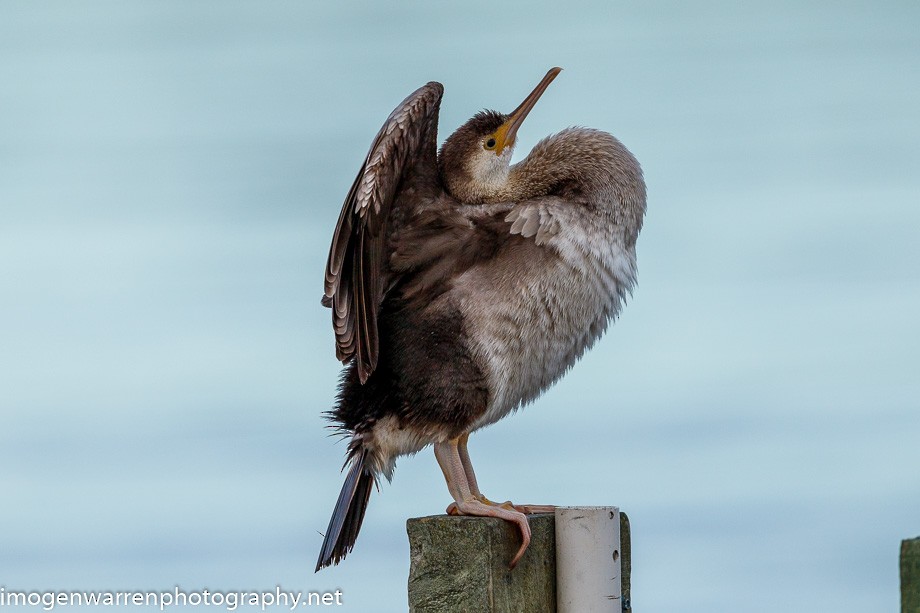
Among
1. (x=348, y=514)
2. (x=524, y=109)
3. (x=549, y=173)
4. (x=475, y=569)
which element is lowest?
(x=475, y=569)

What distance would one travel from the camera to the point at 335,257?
5.72 metres

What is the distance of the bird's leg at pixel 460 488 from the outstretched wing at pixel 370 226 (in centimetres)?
48

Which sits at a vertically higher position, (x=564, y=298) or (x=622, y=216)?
(x=622, y=216)

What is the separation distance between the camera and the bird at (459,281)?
5680mm

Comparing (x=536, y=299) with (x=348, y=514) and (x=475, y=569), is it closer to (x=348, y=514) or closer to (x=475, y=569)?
(x=475, y=569)

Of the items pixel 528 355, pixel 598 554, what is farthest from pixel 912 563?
pixel 528 355

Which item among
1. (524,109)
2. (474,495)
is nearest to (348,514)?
(474,495)

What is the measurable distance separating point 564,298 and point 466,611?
1.42m

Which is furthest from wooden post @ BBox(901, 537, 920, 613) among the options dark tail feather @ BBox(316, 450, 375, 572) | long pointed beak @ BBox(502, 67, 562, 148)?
long pointed beak @ BBox(502, 67, 562, 148)

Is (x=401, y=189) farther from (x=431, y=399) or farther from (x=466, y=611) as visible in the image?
(x=466, y=611)

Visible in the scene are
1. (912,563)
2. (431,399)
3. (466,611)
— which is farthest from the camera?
(431,399)

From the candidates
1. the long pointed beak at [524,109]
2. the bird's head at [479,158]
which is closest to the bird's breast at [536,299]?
the bird's head at [479,158]

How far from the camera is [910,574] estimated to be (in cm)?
336

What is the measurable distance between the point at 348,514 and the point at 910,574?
321cm
